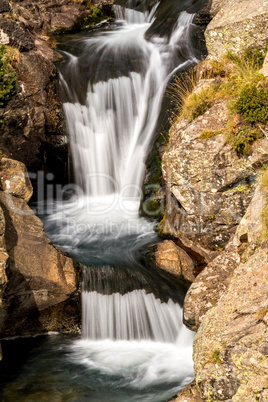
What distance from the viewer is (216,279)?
26.7 feet

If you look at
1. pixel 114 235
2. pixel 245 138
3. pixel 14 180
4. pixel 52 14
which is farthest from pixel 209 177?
pixel 52 14

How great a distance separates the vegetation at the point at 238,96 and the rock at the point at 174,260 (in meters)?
2.79

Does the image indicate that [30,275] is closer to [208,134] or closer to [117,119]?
[208,134]

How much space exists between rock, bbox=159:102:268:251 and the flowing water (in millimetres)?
1538

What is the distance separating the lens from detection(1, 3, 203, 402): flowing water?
335 inches

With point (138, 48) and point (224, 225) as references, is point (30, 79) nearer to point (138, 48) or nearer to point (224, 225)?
point (138, 48)

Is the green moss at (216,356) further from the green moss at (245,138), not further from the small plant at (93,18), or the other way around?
the small plant at (93,18)

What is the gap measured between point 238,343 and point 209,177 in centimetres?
482

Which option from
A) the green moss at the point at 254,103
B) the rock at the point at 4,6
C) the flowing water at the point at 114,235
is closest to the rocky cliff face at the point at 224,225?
the green moss at the point at 254,103

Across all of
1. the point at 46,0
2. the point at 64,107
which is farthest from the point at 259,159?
the point at 46,0

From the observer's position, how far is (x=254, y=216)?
288 inches

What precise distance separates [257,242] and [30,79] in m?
11.2

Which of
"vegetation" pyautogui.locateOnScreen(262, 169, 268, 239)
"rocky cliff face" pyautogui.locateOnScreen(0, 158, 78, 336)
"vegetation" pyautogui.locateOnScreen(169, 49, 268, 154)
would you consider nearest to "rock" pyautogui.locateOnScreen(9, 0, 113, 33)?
"vegetation" pyautogui.locateOnScreen(169, 49, 268, 154)

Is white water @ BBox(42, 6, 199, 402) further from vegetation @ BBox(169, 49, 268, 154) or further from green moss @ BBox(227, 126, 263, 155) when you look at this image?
green moss @ BBox(227, 126, 263, 155)
